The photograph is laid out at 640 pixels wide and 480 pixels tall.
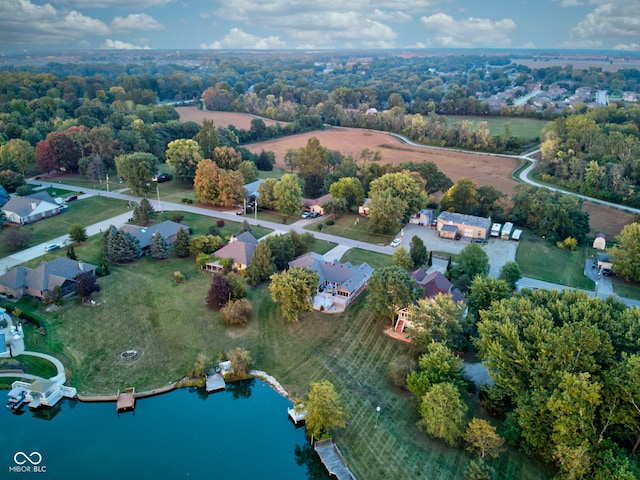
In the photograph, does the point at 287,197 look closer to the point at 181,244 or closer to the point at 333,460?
the point at 181,244

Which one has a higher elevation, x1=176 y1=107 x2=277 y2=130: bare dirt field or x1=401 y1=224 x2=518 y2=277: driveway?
x1=176 y1=107 x2=277 y2=130: bare dirt field

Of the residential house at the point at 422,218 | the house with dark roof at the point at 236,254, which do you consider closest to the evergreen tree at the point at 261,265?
the house with dark roof at the point at 236,254

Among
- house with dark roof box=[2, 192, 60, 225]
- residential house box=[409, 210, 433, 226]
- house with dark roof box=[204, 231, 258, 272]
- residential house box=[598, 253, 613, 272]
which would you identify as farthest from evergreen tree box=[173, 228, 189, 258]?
residential house box=[598, 253, 613, 272]

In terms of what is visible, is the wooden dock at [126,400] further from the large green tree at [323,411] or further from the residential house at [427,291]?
the residential house at [427,291]

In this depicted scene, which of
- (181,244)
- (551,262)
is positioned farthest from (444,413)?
(181,244)

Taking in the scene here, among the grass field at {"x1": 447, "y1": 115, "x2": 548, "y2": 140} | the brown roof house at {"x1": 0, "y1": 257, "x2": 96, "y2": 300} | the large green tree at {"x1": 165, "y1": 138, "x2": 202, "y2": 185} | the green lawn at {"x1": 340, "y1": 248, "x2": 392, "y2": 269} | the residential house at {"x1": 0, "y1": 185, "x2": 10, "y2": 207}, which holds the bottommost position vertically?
the green lawn at {"x1": 340, "y1": 248, "x2": 392, "y2": 269}

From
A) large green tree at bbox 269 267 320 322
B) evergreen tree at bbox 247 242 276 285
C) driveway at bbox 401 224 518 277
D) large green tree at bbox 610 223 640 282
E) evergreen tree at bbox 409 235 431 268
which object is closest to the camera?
large green tree at bbox 269 267 320 322

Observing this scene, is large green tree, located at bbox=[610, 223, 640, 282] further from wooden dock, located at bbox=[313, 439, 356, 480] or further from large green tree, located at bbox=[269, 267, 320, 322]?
wooden dock, located at bbox=[313, 439, 356, 480]
